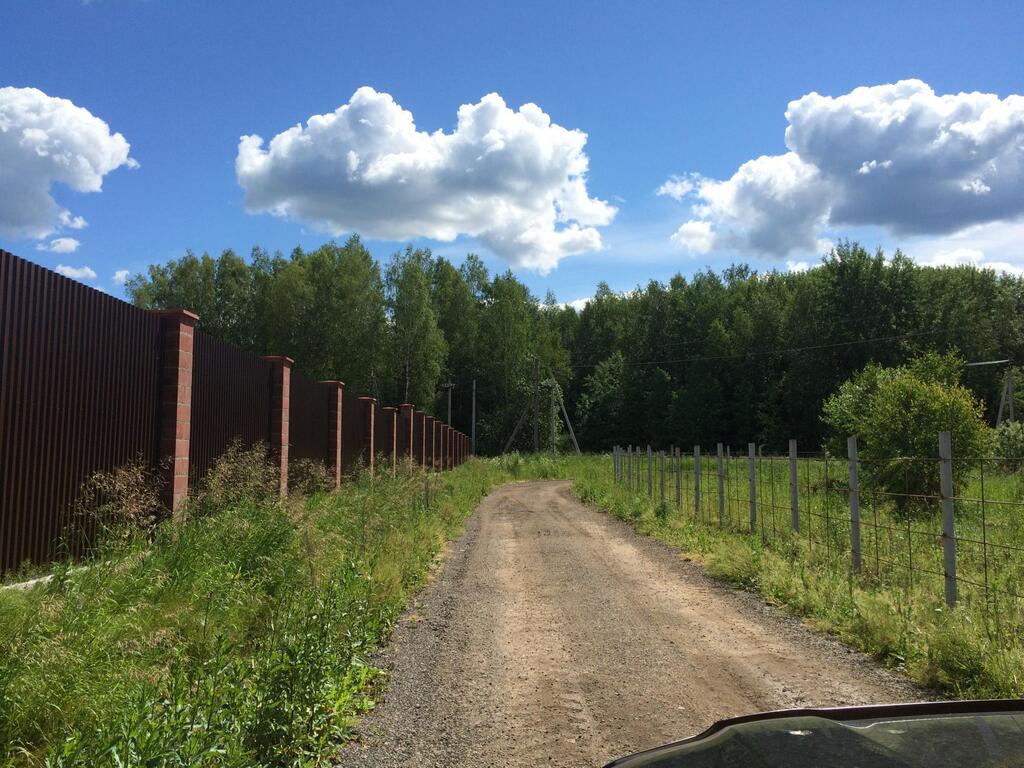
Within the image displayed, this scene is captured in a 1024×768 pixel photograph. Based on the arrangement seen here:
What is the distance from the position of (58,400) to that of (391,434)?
1710 cm

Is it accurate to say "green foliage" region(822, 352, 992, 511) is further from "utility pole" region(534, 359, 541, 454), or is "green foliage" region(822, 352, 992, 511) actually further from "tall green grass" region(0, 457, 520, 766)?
"utility pole" region(534, 359, 541, 454)

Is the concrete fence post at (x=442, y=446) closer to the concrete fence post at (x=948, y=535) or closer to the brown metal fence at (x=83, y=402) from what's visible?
the brown metal fence at (x=83, y=402)

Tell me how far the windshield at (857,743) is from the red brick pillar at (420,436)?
2545cm

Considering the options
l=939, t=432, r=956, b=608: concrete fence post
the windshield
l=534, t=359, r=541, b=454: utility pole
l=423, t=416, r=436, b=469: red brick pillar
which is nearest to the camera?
the windshield

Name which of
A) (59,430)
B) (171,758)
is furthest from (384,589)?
(171,758)

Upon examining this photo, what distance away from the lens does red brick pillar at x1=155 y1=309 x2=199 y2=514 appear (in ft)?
24.5

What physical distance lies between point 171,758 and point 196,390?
6.08 meters

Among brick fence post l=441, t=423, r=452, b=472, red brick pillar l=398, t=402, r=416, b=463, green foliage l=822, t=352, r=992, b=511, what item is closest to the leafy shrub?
green foliage l=822, t=352, r=992, b=511

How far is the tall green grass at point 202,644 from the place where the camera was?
322 cm

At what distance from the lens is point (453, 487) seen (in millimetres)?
22359

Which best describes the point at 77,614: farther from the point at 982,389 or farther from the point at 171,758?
the point at 982,389

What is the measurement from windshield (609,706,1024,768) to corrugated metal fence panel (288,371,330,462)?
36.3 ft

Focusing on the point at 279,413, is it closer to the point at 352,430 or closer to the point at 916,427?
the point at 352,430

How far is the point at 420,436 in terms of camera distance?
29.0 meters
